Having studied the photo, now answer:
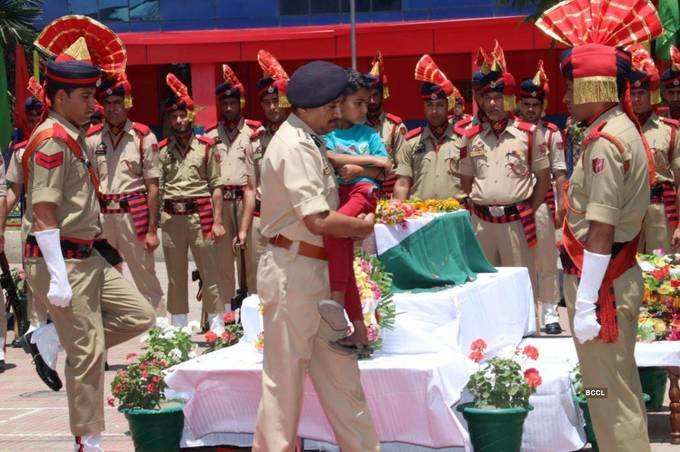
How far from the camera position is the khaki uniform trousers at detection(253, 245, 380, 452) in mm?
6562

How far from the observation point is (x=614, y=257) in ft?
20.9

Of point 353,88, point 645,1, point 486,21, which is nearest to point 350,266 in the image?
point 353,88

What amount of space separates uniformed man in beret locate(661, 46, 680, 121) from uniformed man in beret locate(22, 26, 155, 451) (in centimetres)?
694

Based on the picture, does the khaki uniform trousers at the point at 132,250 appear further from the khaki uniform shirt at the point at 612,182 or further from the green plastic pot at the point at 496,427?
the khaki uniform shirt at the point at 612,182

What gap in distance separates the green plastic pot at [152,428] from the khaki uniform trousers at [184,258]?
16.8 ft

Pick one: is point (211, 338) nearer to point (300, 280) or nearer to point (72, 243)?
point (72, 243)

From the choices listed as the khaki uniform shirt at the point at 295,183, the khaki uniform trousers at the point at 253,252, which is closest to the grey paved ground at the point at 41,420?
the khaki uniform trousers at the point at 253,252

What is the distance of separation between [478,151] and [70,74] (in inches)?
208

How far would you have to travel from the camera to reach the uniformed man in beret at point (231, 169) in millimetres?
13438

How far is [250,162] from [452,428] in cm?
629

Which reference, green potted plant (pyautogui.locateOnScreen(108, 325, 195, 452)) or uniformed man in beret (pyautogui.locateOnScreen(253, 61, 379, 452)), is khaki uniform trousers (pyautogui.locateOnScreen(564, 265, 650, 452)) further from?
green potted plant (pyautogui.locateOnScreen(108, 325, 195, 452))

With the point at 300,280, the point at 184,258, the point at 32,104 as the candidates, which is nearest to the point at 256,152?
the point at 184,258

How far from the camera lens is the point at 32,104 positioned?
13.5 m

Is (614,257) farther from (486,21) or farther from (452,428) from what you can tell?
(486,21)
